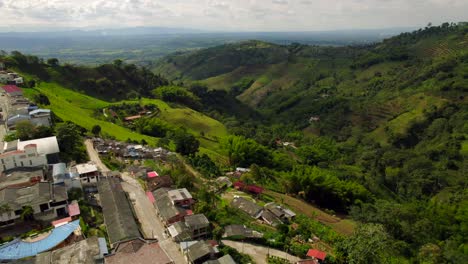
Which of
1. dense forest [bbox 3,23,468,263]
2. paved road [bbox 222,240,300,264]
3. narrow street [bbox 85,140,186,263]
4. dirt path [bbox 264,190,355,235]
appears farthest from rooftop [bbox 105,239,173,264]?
dirt path [bbox 264,190,355,235]

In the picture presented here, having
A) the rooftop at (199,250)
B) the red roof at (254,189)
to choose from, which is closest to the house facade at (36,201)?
the rooftop at (199,250)

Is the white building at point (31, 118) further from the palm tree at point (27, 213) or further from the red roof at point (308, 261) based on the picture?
the red roof at point (308, 261)

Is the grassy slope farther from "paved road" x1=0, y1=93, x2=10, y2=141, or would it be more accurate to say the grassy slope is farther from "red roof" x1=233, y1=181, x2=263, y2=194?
"red roof" x1=233, y1=181, x2=263, y2=194

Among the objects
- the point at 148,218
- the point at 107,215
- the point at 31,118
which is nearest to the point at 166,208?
the point at 148,218

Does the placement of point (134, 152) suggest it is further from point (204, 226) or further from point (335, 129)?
point (335, 129)

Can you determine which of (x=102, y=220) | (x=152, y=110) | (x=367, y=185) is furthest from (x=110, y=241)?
(x=152, y=110)
